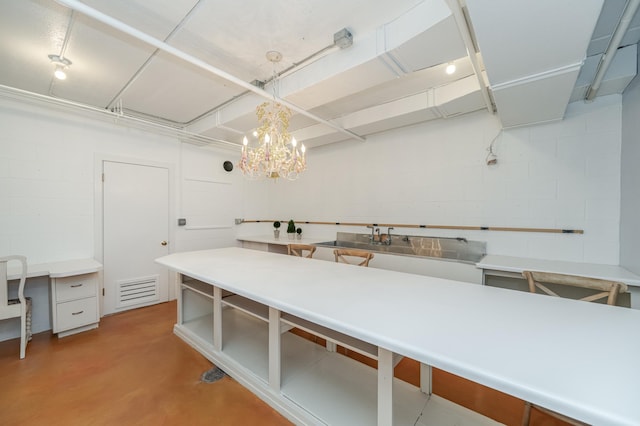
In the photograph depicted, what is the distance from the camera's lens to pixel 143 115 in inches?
138

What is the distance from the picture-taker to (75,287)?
2.73m

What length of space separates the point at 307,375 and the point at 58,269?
282 cm

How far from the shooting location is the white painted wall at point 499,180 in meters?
2.28

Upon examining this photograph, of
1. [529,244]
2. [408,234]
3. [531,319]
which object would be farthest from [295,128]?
[531,319]

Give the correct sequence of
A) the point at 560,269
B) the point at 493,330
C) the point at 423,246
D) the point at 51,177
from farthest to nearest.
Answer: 1. the point at 423,246
2. the point at 51,177
3. the point at 560,269
4. the point at 493,330

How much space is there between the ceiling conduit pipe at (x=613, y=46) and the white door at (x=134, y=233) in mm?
4711

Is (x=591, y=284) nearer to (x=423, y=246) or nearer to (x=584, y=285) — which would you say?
(x=584, y=285)

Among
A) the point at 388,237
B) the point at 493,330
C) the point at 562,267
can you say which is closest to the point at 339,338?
Result: the point at 493,330

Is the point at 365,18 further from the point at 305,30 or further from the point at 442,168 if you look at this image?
the point at 442,168

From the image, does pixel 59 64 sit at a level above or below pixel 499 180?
above

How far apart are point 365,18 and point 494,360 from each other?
2.09 m

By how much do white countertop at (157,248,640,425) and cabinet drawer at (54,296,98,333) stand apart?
7.08 feet

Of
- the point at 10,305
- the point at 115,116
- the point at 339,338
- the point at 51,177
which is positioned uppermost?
the point at 115,116

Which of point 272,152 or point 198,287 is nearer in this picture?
point 272,152
